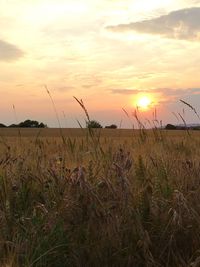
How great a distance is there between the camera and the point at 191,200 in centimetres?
407

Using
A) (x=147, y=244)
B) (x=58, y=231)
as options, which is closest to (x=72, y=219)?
(x=58, y=231)

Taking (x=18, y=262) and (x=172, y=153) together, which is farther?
(x=172, y=153)

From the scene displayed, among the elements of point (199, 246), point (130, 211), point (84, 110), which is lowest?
point (199, 246)

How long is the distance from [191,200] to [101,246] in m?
0.92

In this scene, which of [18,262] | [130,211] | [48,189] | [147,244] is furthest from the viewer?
[48,189]

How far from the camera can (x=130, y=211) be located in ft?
12.1

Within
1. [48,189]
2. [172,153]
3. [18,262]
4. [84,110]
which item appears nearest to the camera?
[18,262]

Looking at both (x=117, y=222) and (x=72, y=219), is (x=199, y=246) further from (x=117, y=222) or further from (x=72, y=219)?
(x=72, y=219)

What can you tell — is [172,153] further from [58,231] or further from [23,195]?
[58,231]

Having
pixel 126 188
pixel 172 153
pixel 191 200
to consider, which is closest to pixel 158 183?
pixel 191 200

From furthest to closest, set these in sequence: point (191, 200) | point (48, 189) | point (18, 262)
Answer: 1. point (48, 189)
2. point (191, 200)
3. point (18, 262)

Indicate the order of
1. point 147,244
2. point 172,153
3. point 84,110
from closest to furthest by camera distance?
point 147,244 < point 84,110 < point 172,153

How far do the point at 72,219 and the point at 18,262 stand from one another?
68 centimetres

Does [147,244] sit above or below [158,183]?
below
